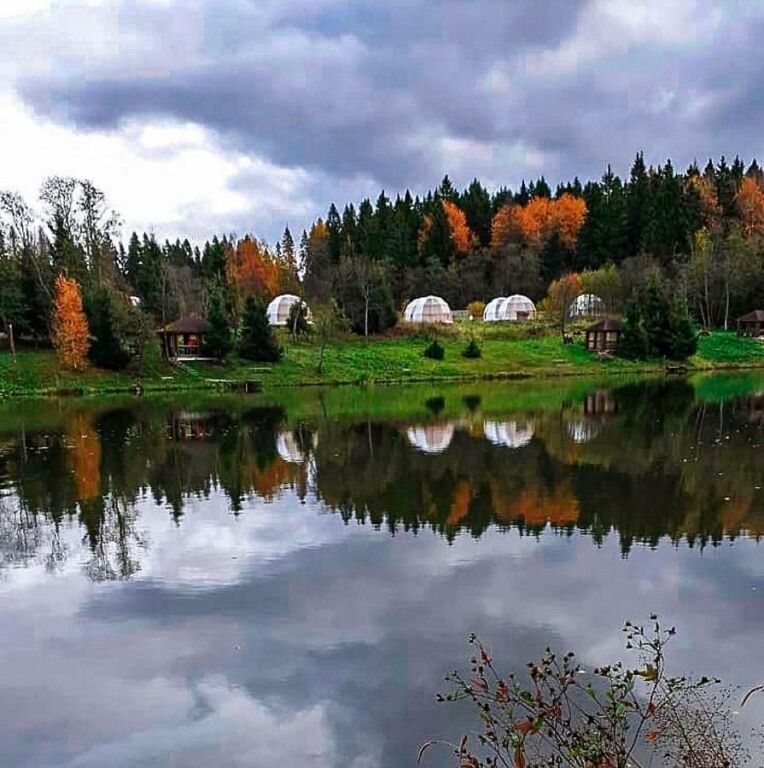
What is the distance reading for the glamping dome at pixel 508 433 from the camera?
65.7 ft

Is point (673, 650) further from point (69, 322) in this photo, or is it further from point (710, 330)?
point (710, 330)

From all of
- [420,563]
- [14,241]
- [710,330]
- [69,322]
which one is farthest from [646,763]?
[710,330]

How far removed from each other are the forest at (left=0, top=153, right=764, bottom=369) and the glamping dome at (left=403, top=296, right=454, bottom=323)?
3.48m

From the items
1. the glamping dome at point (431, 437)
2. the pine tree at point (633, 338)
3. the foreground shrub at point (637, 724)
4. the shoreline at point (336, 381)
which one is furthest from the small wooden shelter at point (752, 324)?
the foreground shrub at point (637, 724)

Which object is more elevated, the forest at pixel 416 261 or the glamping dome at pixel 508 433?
the forest at pixel 416 261

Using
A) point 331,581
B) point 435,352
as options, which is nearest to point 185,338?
point 435,352

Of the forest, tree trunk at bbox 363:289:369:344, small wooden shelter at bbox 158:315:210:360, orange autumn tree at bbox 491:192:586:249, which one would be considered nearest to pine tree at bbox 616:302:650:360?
the forest

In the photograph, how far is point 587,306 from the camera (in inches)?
2478

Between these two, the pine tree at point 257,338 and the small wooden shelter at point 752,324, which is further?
the small wooden shelter at point 752,324

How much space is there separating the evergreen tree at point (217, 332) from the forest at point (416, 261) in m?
0.14

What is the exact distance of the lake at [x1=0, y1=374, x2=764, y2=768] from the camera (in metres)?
6.16

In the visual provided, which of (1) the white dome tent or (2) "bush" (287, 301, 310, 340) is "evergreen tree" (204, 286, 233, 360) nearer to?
(2) "bush" (287, 301, 310, 340)

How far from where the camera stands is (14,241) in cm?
4609

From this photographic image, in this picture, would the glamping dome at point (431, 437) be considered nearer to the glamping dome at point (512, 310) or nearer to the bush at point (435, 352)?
the bush at point (435, 352)
